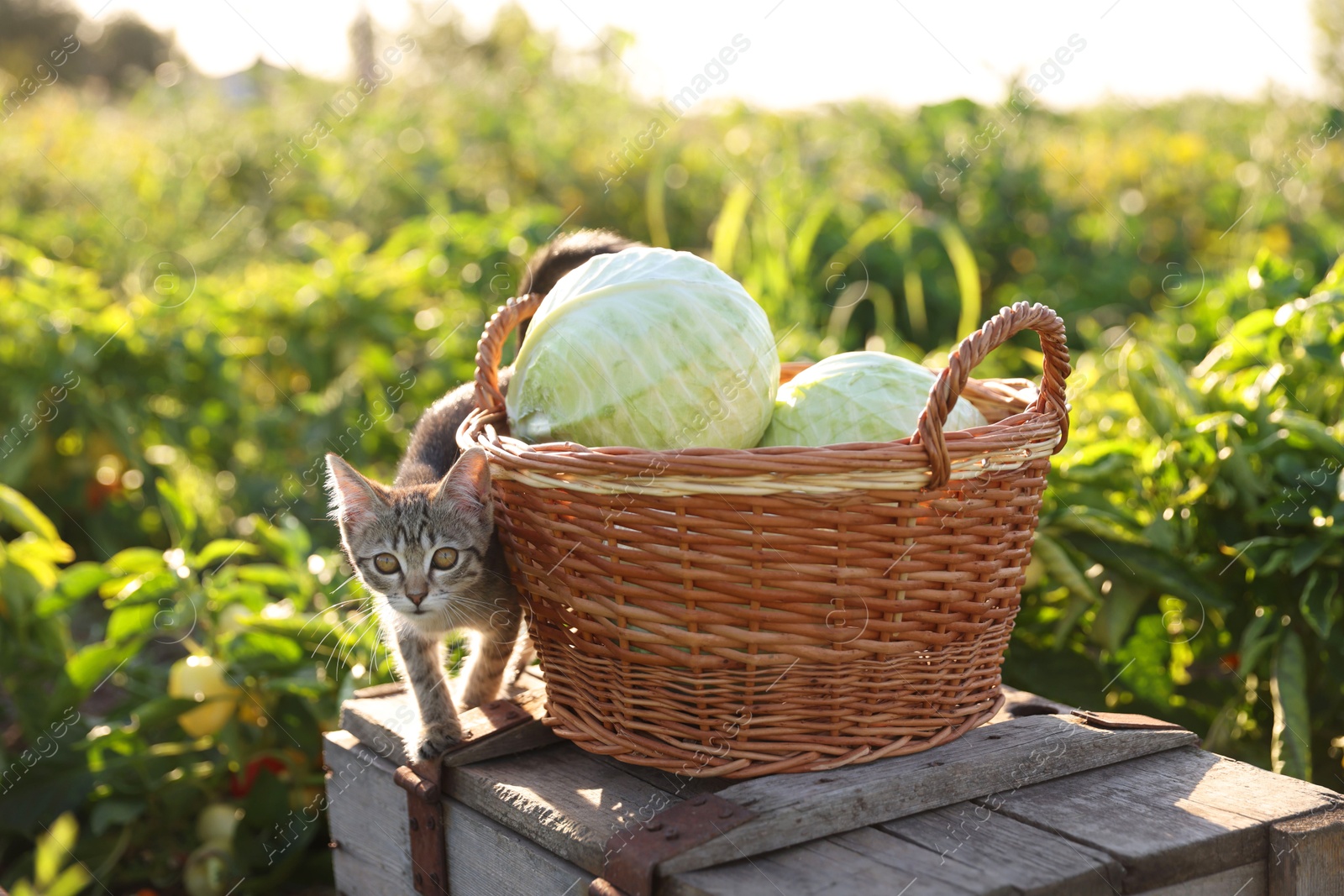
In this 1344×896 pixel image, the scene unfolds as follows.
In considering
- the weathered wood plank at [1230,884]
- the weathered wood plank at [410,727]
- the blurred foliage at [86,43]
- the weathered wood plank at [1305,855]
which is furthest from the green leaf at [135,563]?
the blurred foliage at [86,43]

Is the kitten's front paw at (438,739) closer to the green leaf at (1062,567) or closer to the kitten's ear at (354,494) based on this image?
the kitten's ear at (354,494)

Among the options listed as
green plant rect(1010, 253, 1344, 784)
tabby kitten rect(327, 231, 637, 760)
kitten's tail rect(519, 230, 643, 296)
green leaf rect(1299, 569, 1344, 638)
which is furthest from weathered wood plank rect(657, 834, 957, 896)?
kitten's tail rect(519, 230, 643, 296)

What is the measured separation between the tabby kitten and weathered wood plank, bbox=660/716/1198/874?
1.77 feet

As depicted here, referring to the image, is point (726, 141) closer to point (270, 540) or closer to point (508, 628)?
point (270, 540)

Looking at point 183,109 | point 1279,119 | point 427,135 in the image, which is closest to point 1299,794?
point 427,135

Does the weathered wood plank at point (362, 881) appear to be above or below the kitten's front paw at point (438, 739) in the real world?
below

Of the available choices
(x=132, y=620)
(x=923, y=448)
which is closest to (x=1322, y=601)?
(x=923, y=448)

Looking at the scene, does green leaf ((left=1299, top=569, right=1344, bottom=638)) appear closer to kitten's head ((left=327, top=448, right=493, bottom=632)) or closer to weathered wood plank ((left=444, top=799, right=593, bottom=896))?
weathered wood plank ((left=444, top=799, right=593, bottom=896))

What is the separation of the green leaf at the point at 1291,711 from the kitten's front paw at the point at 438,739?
150 centimetres

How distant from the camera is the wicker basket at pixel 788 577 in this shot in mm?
1363

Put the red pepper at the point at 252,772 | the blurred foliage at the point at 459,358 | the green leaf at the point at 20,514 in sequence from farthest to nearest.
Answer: the green leaf at the point at 20,514, the red pepper at the point at 252,772, the blurred foliage at the point at 459,358

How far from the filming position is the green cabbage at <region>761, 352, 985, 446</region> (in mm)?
1610

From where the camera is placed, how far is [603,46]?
723 cm

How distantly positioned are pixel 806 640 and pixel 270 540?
5.62ft
